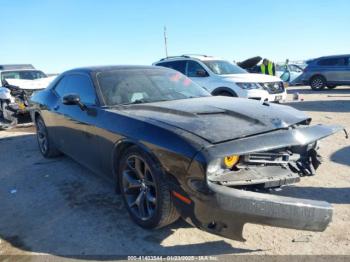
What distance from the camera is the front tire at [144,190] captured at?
2.92 meters

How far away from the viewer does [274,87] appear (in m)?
9.56

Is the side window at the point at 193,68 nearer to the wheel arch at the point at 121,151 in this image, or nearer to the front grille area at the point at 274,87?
the front grille area at the point at 274,87

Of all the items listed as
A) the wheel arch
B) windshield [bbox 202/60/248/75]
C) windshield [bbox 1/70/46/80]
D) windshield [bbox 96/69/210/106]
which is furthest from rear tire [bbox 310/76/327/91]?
the wheel arch

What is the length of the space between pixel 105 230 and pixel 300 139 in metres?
2.02

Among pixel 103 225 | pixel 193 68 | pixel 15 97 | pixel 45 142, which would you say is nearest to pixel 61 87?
pixel 45 142

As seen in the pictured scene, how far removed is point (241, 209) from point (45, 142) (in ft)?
14.6

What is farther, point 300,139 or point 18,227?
point 18,227

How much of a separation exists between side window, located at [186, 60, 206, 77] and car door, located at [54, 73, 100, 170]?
5219 millimetres

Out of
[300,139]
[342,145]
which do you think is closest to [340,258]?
[300,139]

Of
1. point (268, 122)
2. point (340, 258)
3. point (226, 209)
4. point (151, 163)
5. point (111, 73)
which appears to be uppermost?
point (111, 73)

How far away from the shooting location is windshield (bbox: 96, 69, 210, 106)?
13.4ft

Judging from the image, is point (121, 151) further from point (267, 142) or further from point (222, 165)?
point (267, 142)

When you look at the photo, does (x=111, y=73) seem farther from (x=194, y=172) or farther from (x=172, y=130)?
(x=194, y=172)

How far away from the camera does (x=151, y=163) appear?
2982mm
